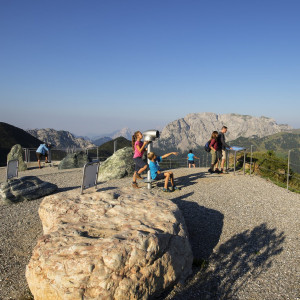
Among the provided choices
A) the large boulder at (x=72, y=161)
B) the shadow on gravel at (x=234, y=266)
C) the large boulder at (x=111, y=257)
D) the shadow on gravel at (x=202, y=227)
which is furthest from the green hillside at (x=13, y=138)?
the shadow on gravel at (x=234, y=266)

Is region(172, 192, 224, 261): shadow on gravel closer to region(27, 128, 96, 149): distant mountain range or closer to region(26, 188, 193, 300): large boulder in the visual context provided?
region(26, 188, 193, 300): large boulder

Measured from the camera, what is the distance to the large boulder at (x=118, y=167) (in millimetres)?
12523

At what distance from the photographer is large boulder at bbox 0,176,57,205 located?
355 inches

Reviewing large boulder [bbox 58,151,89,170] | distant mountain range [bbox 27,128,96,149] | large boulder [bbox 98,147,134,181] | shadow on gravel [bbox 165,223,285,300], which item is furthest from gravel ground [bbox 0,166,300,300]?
distant mountain range [bbox 27,128,96,149]

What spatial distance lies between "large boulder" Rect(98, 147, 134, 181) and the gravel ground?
2.50m

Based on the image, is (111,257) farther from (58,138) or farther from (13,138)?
(58,138)

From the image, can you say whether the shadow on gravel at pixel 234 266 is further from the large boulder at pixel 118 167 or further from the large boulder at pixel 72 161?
the large boulder at pixel 72 161

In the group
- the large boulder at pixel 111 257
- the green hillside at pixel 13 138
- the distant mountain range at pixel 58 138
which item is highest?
the large boulder at pixel 111 257

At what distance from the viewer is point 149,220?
16.9 ft

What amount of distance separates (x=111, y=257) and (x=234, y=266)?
2.81m

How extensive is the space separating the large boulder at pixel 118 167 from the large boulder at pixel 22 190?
3075 millimetres

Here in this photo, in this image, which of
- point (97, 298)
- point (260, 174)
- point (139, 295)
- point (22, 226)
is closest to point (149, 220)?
point (139, 295)

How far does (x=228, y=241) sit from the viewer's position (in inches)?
243

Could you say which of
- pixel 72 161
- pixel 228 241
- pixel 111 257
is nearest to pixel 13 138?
pixel 72 161
